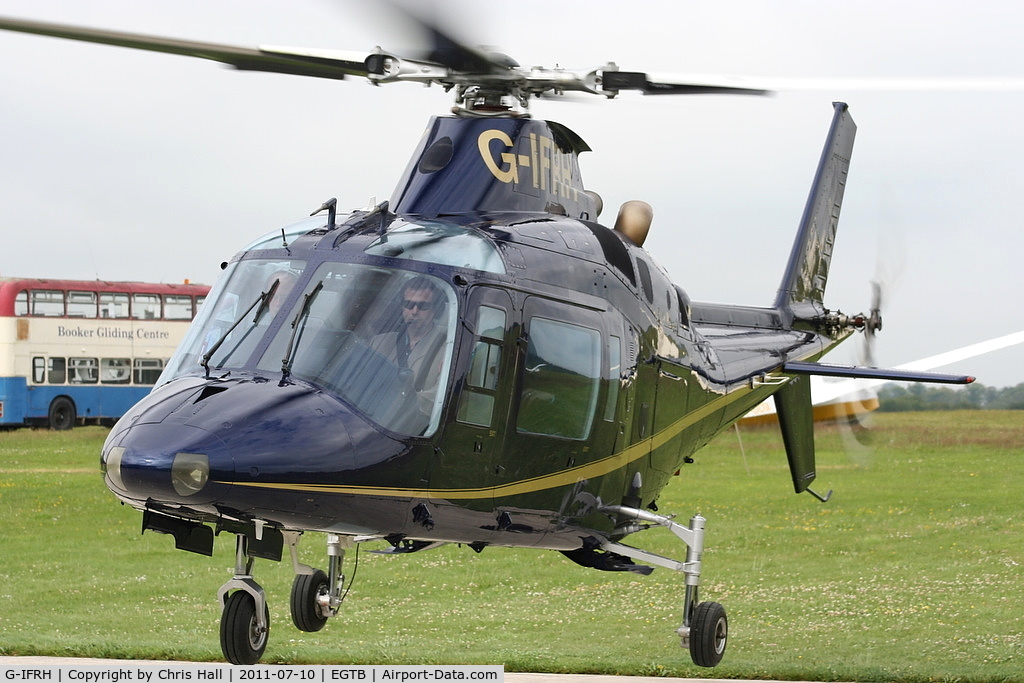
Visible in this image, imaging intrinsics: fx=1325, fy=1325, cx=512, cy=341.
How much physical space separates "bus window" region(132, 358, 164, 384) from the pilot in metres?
34.1

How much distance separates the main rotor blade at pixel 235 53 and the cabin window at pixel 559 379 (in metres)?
2.57

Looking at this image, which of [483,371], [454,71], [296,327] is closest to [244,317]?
[296,327]

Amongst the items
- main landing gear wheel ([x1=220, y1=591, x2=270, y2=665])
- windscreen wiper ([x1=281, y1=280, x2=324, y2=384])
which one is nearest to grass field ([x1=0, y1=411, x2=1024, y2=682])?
main landing gear wheel ([x1=220, y1=591, x2=270, y2=665])

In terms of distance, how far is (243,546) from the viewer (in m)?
9.43

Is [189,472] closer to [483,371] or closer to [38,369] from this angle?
[483,371]

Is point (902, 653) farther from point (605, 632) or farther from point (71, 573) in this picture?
point (71, 573)

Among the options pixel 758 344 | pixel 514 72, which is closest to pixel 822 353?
pixel 758 344

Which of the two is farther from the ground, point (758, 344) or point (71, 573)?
point (758, 344)

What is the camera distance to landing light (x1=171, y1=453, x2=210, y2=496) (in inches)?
294

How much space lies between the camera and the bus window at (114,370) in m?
40.8

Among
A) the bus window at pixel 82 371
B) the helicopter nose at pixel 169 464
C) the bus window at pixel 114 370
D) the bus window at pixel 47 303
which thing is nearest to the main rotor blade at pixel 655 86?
the helicopter nose at pixel 169 464

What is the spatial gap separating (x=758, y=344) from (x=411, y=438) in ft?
22.7

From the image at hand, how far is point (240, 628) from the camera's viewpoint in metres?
9.71

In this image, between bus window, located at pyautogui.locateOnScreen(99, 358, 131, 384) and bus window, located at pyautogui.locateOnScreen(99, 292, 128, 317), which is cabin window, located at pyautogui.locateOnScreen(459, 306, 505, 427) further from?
bus window, located at pyautogui.locateOnScreen(99, 358, 131, 384)
